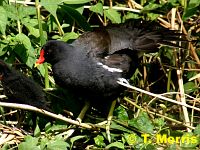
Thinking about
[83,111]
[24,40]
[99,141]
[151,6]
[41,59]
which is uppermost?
[151,6]

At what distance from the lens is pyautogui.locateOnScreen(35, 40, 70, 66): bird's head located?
146 inches

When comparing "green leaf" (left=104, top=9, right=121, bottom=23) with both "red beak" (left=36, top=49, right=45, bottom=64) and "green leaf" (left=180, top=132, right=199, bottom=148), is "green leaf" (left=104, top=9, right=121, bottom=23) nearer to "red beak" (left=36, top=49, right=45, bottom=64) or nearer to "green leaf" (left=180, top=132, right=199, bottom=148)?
"red beak" (left=36, top=49, right=45, bottom=64)

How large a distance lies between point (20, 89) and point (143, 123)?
0.71m

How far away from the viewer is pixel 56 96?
3.82m

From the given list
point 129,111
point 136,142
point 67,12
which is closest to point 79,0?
point 67,12

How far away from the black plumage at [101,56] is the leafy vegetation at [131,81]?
0.17 metres

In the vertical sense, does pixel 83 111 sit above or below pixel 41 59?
below

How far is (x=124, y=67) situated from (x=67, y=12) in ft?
1.96

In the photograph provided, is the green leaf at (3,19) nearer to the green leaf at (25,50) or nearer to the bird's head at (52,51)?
the green leaf at (25,50)

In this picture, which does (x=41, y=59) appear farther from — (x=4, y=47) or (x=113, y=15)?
(x=113, y=15)

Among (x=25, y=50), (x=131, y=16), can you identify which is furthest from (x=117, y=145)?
(x=131, y=16)

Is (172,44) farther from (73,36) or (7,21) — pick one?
(7,21)

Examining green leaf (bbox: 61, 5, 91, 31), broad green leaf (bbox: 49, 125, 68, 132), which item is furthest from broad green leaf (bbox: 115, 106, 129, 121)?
green leaf (bbox: 61, 5, 91, 31)

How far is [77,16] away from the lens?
409 centimetres
